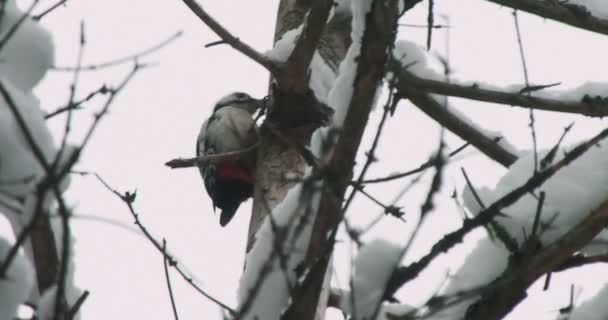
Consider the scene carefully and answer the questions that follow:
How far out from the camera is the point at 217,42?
137 inches

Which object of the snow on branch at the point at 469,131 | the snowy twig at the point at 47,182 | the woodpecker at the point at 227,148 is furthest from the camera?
the woodpecker at the point at 227,148

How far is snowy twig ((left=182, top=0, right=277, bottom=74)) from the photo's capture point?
3.37m

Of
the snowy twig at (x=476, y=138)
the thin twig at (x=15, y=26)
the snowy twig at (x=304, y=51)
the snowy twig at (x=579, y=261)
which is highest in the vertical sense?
the snowy twig at (x=304, y=51)

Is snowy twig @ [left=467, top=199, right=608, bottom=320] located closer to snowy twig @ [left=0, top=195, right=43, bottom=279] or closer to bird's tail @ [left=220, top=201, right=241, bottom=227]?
snowy twig @ [left=0, top=195, right=43, bottom=279]

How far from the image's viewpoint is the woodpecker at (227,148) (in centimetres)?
548

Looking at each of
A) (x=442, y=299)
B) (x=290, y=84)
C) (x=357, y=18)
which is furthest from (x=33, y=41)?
(x=290, y=84)

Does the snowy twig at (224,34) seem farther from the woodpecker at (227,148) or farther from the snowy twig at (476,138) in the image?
the woodpecker at (227,148)

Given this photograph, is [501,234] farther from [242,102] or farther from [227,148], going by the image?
[242,102]

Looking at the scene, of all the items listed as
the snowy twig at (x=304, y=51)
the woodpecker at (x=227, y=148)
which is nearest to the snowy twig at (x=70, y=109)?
the snowy twig at (x=304, y=51)

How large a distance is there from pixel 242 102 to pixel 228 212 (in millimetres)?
783

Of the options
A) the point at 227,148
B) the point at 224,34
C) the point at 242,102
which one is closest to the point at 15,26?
the point at 224,34

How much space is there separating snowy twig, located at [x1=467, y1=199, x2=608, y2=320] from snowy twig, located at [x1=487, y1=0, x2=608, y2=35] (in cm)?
126

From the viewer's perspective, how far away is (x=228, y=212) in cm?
596

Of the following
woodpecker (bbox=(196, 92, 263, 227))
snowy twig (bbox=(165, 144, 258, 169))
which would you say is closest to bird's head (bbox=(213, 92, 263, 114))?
woodpecker (bbox=(196, 92, 263, 227))
